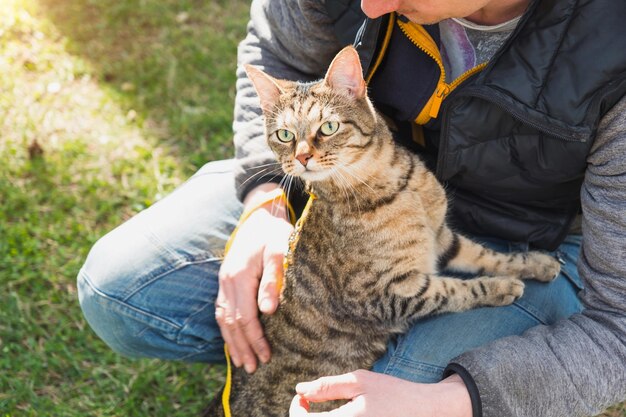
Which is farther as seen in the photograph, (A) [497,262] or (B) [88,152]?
(B) [88,152]

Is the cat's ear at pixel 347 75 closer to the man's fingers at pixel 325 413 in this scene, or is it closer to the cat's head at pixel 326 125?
the cat's head at pixel 326 125

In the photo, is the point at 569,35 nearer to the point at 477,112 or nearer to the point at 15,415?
the point at 477,112

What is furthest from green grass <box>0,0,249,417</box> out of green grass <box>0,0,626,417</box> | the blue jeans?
the blue jeans

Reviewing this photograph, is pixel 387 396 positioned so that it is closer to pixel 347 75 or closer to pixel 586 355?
pixel 586 355

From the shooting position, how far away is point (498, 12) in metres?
2.00

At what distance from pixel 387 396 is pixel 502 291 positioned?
644mm

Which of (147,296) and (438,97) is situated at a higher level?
(438,97)

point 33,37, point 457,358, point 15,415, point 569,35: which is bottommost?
point 15,415

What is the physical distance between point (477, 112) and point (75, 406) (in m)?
2.14

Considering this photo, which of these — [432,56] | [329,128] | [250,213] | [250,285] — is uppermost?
[432,56]

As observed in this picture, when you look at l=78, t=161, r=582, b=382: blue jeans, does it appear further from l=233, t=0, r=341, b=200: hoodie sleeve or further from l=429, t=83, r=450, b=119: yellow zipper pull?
l=429, t=83, r=450, b=119: yellow zipper pull

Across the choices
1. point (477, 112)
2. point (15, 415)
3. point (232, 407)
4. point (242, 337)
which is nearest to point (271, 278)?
point (242, 337)

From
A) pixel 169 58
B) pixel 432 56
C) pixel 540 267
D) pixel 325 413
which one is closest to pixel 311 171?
pixel 432 56

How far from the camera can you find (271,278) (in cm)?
231
